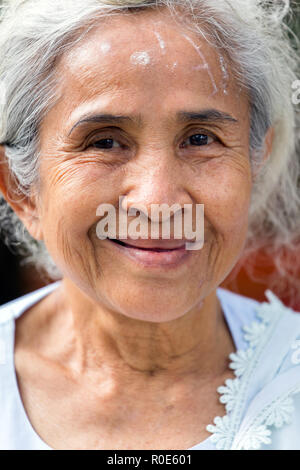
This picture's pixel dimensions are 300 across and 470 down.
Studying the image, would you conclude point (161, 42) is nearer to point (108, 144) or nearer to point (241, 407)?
point (108, 144)

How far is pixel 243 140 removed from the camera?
2.06 m

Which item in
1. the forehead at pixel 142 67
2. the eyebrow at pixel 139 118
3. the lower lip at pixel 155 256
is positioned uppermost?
the forehead at pixel 142 67

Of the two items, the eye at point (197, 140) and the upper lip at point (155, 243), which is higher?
the eye at point (197, 140)

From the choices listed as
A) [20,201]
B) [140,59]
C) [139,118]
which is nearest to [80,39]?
[140,59]

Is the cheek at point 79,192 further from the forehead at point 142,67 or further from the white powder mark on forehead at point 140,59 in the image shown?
the white powder mark on forehead at point 140,59

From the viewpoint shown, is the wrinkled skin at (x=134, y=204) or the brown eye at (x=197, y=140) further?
the brown eye at (x=197, y=140)

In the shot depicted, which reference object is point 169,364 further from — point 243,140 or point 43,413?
point 243,140

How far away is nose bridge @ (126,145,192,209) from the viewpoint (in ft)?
5.90

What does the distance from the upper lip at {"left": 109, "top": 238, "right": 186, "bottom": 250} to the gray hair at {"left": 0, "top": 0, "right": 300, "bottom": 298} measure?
45 cm

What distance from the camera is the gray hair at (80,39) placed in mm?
1943

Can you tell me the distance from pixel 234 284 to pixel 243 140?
104 inches

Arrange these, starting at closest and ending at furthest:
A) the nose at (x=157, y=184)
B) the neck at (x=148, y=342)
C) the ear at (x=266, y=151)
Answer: the nose at (x=157, y=184) → the neck at (x=148, y=342) → the ear at (x=266, y=151)

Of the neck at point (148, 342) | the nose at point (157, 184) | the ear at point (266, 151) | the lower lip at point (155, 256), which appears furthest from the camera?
the ear at point (266, 151)

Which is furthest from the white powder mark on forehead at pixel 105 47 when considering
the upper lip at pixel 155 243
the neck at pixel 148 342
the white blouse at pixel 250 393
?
the white blouse at pixel 250 393
